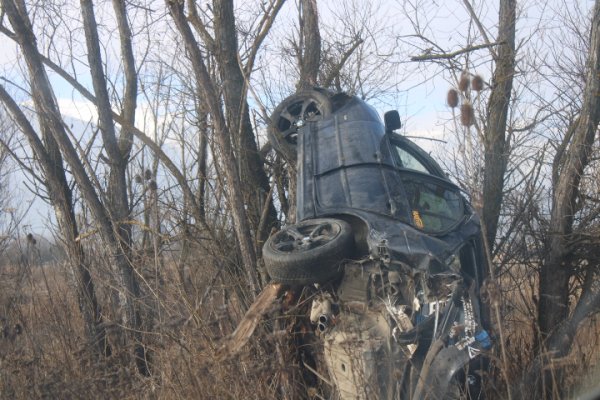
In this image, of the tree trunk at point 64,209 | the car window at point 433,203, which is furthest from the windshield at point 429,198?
the tree trunk at point 64,209

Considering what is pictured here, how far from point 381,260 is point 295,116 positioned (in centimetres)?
268

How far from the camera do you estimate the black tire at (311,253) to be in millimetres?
4922

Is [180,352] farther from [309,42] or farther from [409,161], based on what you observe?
[309,42]

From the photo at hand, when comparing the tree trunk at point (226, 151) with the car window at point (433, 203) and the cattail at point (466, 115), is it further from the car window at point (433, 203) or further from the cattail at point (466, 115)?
the cattail at point (466, 115)

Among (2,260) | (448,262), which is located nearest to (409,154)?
(448,262)

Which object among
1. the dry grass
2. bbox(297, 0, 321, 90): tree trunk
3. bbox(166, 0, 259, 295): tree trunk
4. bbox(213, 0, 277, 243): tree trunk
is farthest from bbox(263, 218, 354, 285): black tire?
bbox(297, 0, 321, 90): tree trunk

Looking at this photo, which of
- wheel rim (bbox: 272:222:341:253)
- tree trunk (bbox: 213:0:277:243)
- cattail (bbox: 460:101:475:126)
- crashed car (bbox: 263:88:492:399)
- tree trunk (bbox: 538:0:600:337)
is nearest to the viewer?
cattail (bbox: 460:101:475:126)

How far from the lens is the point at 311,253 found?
4906 mm

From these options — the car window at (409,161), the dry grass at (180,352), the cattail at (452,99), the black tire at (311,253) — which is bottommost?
the dry grass at (180,352)

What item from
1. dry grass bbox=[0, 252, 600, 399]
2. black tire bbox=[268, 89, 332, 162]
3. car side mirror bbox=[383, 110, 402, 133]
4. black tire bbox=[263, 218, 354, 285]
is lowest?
dry grass bbox=[0, 252, 600, 399]

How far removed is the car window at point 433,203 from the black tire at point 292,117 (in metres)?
1.26

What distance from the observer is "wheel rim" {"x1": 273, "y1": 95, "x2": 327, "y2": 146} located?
689 cm

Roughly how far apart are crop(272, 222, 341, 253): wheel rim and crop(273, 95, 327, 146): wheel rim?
1699mm

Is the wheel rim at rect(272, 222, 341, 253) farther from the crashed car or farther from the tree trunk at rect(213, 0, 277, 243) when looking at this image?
the tree trunk at rect(213, 0, 277, 243)
